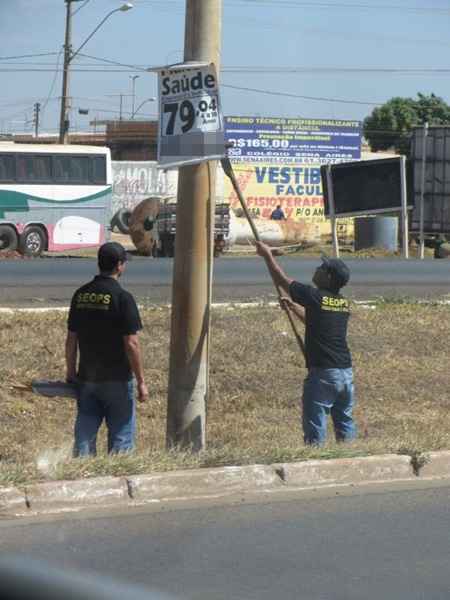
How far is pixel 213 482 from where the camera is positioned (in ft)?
20.6

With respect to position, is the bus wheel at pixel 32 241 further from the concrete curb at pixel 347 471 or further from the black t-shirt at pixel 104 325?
the concrete curb at pixel 347 471

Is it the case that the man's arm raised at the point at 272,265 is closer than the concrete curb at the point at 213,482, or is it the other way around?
the concrete curb at the point at 213,482

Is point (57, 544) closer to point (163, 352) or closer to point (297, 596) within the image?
point (297, 596)

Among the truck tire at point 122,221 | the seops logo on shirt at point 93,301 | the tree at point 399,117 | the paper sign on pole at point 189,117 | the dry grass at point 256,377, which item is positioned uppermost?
the tree at point 399,117

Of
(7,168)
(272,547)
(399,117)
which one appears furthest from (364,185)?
(399,117)

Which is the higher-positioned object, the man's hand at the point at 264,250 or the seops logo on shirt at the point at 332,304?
the man's hand at the point at 264,250

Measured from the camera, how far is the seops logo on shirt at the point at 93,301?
671 cm

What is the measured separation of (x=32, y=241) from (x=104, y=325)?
25626mm

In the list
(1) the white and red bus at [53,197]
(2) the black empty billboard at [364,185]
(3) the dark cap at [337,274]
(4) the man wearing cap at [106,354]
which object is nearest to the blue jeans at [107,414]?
(4) the man wearing cap at [106,354]

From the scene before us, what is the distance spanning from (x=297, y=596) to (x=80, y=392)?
2836mm

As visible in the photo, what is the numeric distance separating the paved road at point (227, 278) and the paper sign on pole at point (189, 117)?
721 cm

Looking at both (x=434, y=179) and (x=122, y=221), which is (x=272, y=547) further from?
(x=122, y=221)

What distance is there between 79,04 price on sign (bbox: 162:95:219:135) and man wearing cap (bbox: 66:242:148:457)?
0.96m

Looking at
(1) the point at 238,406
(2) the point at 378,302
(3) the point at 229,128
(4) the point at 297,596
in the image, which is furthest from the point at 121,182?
(4) the point at 297,596
